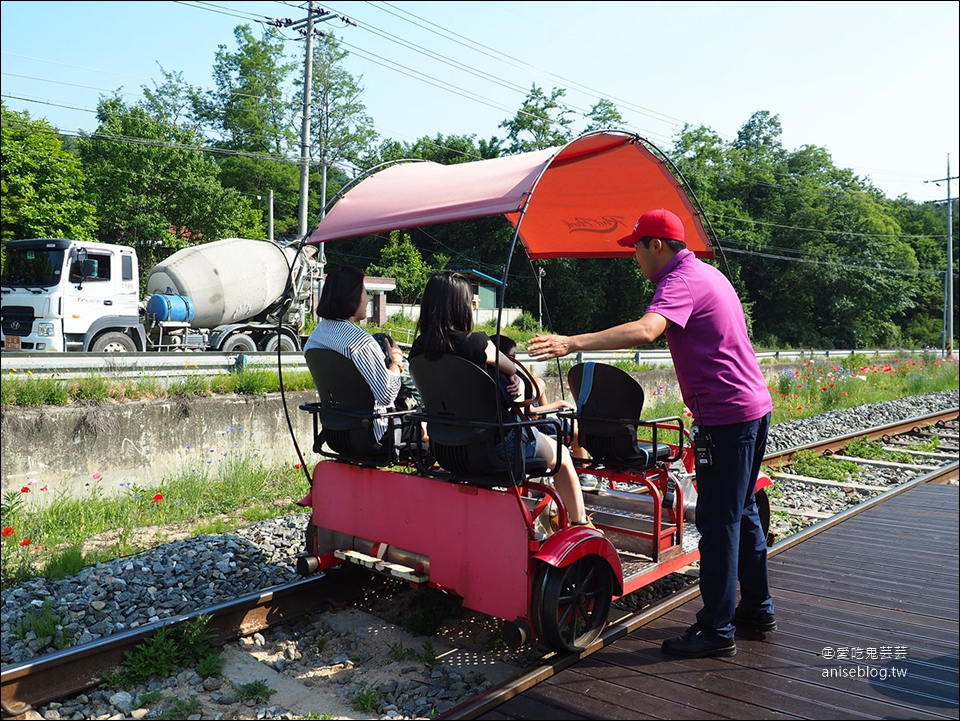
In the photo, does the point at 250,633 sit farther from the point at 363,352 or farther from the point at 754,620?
the point at 754,620

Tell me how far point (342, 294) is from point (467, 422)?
4.36 feet

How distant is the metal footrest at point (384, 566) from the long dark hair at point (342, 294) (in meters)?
1.48

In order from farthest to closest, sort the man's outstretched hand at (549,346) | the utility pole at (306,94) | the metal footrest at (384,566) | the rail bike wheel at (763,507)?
the utility pole at (306,94) < the rail bike wheel at (763,507) < the metal footrest at (384,566) < the man's outstretched hand at (549,346)

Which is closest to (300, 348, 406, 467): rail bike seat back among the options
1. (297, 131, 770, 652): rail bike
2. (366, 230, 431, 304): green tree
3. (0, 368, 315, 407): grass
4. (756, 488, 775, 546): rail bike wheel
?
(297, 131, 770, 652): rail bike

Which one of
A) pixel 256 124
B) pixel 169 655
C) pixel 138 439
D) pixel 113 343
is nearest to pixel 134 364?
pixel 138 439

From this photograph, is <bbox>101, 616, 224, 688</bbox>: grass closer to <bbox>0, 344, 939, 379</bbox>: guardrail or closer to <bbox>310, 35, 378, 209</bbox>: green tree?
<bbox>0, 344, 939, 379</bbox>: guardrail

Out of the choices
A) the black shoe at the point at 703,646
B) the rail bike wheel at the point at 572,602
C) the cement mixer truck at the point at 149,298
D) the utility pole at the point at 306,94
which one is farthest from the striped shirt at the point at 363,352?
the utility pole at the point at 306,94

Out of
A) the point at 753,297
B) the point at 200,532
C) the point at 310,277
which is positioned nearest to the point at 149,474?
the point at 200,532

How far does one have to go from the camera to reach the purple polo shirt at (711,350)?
161 inches

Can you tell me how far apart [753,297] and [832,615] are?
51915 millimetres

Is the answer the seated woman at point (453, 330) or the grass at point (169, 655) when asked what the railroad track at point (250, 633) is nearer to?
the grass at point (169, 655)

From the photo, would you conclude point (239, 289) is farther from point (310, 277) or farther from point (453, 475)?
point (453, 475)

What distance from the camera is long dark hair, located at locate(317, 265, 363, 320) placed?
16.6 feet

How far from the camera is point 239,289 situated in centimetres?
2042
